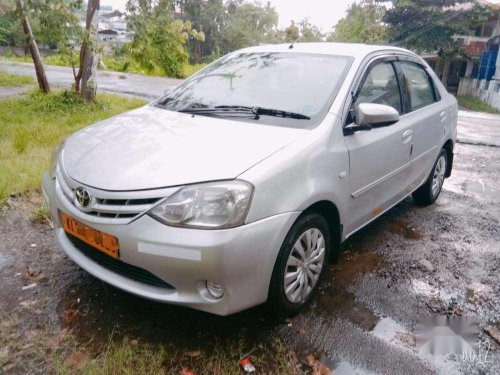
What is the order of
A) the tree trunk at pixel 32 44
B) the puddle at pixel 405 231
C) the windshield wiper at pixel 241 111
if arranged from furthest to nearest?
the tree trunk at pixel 32 44, the puddle at pixel 405 231, the windshield wiper at pixel 241 111

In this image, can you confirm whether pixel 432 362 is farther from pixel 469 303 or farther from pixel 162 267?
pixel 162 267

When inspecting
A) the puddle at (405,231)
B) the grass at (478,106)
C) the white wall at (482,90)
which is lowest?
the grass at (478,106)

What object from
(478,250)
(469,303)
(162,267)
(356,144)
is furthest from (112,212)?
(478,250)

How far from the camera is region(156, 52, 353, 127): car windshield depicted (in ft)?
9.27

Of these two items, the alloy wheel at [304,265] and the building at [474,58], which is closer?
the alloy wheel at [304,265]

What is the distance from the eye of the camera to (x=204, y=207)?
2.06 metres

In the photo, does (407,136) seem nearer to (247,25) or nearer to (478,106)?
(478,106)

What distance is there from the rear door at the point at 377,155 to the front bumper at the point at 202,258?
2.82 ft

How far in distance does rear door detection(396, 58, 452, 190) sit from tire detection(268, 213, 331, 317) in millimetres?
1453

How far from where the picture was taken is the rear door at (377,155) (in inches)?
114

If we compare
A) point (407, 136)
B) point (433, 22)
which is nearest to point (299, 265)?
point (407, 136)

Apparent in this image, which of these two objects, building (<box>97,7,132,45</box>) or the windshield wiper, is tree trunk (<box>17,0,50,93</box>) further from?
the windshield wiper

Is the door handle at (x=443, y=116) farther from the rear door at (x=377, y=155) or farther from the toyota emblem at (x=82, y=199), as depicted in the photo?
the toyota emblem at (x=82, y=199)

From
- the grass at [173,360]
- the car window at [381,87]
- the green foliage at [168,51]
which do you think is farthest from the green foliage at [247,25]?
the grass at [173,360]
